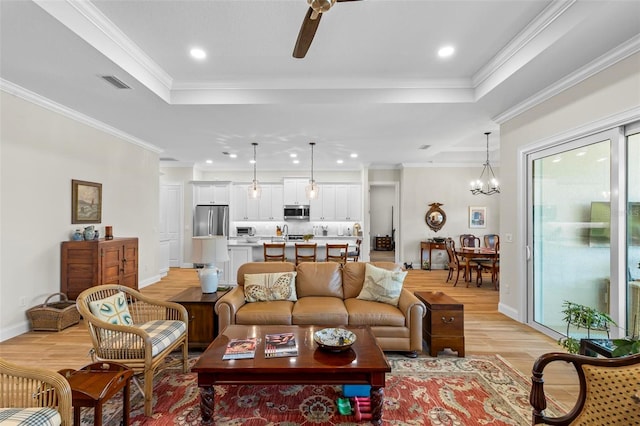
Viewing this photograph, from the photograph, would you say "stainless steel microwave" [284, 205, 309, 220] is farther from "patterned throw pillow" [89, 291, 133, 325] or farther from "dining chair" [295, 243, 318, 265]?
"patterned throw pillow" [89, 291, 133, 325]

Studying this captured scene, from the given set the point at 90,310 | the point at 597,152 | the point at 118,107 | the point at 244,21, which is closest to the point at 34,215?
the point at 118,107

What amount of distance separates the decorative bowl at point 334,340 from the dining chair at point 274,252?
10.3ft

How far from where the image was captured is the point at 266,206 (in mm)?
8742

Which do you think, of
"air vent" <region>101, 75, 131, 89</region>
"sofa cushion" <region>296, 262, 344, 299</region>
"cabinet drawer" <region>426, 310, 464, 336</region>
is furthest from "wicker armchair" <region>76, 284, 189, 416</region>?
"cabinet drawer" <region>426, 310, 464, 336</region>

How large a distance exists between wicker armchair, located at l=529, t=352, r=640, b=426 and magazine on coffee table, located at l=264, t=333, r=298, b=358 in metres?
1.46

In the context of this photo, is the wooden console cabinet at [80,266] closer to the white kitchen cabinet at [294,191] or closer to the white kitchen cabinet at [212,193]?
the white kitchen cabinet at [212,193]

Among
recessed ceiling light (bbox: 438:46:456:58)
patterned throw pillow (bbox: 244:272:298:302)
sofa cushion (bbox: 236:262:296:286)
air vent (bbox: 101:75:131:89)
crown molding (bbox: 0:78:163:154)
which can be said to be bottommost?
patterned throw pillow (bbox: 244:272:298:302)

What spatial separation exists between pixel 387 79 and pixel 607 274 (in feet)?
10.4

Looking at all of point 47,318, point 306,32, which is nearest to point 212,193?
point 47,318

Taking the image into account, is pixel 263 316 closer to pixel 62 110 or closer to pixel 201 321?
pixel 201 321

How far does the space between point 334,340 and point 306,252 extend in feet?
11.2

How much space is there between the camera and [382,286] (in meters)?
3.37

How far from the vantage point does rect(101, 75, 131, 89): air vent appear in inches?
126

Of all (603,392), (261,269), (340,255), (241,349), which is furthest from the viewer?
(340,255)
